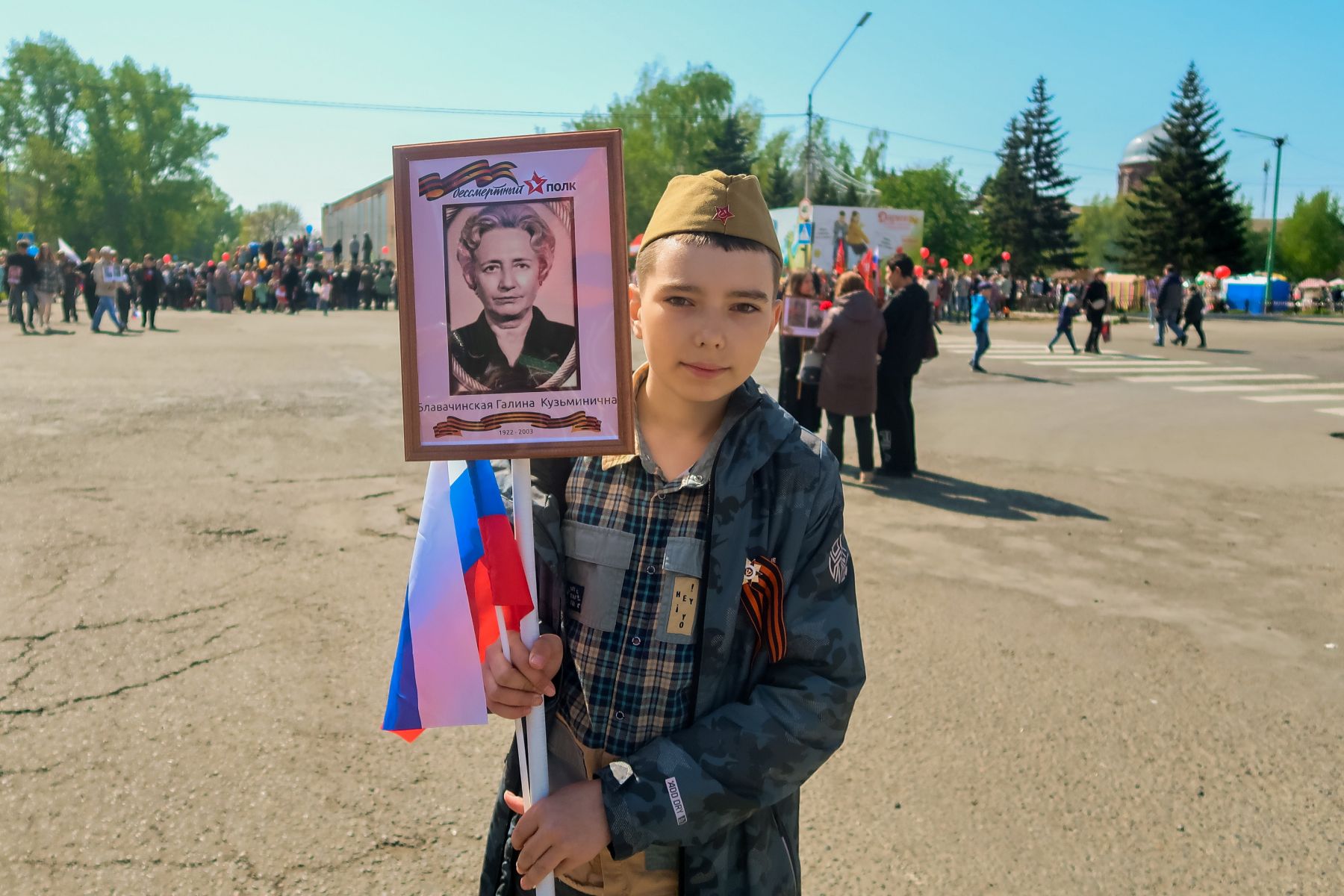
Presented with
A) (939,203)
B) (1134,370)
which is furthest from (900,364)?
(939,203)

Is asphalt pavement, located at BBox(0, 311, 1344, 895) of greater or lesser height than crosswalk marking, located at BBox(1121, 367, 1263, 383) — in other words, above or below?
below

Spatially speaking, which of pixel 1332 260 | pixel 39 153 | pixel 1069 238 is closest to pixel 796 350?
pixel 1069 238

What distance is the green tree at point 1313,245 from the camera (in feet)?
278

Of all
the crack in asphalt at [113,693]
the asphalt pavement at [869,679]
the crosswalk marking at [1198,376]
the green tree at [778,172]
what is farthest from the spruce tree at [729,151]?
the crack in asphalt at [113,693]

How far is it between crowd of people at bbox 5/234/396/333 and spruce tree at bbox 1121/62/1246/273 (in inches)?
1678

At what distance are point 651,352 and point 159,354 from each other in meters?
18.3

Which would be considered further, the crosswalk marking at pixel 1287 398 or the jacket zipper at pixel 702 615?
the crosswalk marking at pixel 1287 398

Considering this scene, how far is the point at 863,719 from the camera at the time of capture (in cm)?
404

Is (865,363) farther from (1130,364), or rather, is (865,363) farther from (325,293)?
(325,293)

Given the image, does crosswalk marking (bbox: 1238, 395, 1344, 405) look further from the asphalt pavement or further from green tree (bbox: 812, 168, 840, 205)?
green tree (bbox: 812, 168, 840, 205)

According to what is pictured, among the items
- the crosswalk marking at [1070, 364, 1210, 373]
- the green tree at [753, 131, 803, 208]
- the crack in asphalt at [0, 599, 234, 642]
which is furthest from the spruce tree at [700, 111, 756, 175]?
the crack in asphalt at [0, 599, 234, 642]

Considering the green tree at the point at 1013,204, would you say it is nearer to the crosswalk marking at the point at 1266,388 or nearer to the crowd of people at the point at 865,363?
the crosswalk marking at the point at 1266,388

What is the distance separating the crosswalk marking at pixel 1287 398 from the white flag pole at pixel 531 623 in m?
15.3

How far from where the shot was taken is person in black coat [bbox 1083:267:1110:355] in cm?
2017
